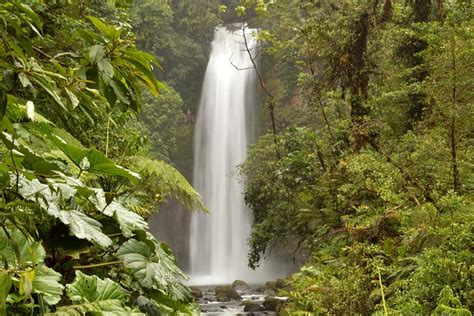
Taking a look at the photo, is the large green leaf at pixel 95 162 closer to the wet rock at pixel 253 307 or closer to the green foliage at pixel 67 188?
the green foliage at pixel 67 188

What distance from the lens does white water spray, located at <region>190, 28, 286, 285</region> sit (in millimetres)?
20578

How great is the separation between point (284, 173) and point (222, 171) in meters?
12.9

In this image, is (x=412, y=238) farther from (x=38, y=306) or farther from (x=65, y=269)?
(x=38, y=306)

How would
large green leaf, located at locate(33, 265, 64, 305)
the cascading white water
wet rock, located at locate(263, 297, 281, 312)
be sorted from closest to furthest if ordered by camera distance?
large green leaf, located at locate(33, 265, 64, 305)
wet rock, located at locate(263, 297, 281, 312)
the cascading white water

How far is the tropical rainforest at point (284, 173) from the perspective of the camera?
4.99 feet

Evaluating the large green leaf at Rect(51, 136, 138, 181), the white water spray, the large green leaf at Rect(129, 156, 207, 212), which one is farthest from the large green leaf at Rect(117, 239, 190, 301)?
the white water spray

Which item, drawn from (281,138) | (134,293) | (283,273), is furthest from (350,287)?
(283,273)

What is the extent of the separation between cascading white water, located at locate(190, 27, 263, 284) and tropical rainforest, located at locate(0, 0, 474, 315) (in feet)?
34.2

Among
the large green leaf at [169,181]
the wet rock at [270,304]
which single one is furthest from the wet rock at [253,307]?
the large green leaf at [169,181]

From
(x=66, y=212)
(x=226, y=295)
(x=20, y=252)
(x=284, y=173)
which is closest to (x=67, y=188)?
(x=66, y=212)

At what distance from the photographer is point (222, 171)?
71.7ft

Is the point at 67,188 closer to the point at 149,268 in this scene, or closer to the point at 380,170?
the point at 149,268

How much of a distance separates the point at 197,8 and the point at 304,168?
58.0 ft

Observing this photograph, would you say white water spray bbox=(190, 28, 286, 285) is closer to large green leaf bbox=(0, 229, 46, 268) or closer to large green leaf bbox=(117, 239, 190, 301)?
large green leaf bbox=(117, 239, 190, 301)
